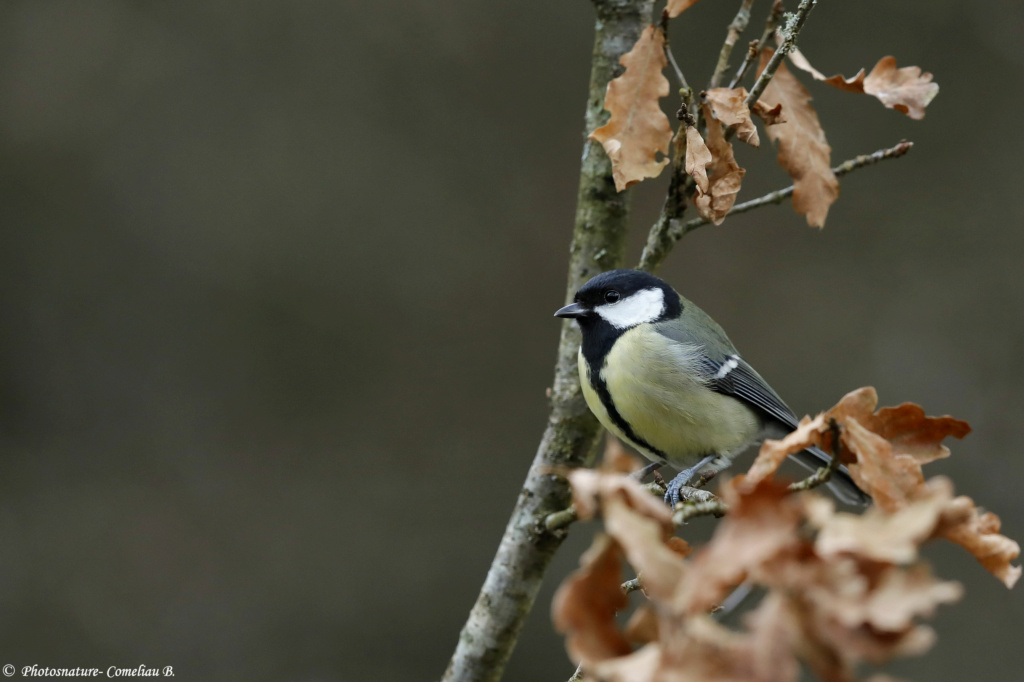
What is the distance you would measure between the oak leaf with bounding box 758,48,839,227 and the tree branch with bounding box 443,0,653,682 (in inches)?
11.9

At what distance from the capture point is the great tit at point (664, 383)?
161 cm

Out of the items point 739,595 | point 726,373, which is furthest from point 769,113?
point 739,595

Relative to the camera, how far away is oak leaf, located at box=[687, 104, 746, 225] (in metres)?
1.27

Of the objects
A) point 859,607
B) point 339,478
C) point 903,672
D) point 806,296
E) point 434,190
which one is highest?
point 859,607

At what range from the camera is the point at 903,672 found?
10.4 feet

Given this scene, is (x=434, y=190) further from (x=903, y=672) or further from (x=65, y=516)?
(x=903, y=672)

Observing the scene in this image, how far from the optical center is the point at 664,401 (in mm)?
1630

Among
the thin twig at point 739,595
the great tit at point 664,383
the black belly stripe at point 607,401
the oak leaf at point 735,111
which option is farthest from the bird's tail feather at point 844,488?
the thin twig at point 739,595

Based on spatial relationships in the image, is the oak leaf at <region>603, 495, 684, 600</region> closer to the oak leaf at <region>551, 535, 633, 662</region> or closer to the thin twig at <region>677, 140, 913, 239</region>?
the oak leaf at <region>551, 535, 633, 662</region>

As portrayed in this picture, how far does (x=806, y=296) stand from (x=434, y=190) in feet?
4.65

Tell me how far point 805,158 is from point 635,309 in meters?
0.48

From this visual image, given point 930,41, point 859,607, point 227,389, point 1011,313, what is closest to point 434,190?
point 227,389

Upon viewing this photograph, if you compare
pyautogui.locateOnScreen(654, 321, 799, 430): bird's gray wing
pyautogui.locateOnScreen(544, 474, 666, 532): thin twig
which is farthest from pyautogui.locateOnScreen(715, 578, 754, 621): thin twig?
pyautogui.locateOnScreen(654, 321, 799, 430): bird's gray wing

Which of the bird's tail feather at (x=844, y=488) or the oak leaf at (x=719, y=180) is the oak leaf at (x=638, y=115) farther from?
the bird's tail feather at (x=844, y=488)
